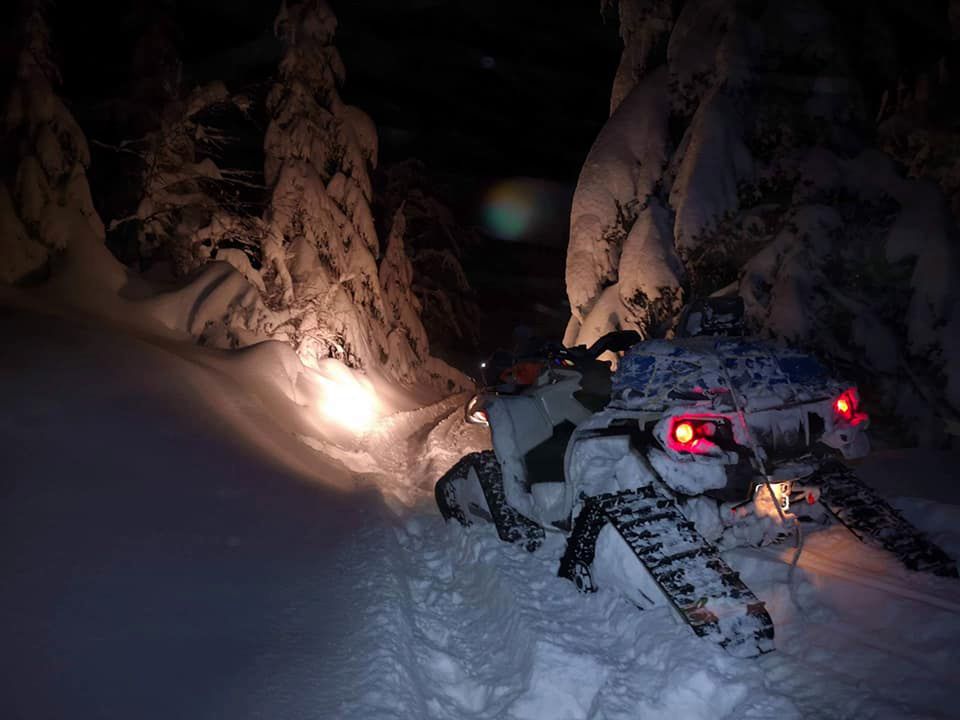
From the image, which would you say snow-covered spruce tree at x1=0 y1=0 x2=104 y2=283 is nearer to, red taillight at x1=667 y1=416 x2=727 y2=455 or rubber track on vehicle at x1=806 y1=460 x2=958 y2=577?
red taillight at x1=667 y1=416 x2=727 y2=455

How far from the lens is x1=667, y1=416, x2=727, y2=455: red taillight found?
146 inches

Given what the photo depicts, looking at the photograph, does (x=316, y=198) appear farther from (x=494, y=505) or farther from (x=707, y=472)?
(x=707, y=472)

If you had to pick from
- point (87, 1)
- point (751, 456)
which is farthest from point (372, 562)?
point (87, 1)

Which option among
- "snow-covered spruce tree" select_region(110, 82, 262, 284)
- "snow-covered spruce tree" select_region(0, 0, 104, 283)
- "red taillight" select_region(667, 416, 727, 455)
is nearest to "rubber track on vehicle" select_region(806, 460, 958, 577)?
"red taillight" select_region(667, 416, 727, 455)

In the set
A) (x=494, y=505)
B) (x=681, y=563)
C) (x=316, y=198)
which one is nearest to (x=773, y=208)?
(x=494, y=505)

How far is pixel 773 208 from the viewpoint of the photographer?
9320 millimetres

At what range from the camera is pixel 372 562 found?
4625mm

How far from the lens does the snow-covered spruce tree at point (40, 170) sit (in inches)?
397

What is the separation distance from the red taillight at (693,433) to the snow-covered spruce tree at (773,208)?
210 inches

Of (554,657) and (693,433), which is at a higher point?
(693,433)

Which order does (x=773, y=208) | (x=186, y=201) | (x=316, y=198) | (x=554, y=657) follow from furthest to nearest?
(x=316, y=198) → (x=186, y=201) → (x=773, y=208) → (x=554, y=657)

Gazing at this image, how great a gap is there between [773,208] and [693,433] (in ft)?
23.0

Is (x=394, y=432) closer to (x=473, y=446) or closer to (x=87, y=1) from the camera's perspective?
(x=473, y=446)

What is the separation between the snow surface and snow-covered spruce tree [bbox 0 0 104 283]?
535 centimetres
